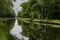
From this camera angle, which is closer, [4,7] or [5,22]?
[5,22]

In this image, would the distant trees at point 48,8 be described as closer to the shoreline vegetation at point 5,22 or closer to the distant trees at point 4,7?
the shoreline vegetation at point 5,22

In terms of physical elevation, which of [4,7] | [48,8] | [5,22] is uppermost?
[4,7]

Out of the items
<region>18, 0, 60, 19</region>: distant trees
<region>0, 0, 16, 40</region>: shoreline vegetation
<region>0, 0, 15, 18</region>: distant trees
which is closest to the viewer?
<region>0, 0, 16, 40</region>: shoreline vegetation

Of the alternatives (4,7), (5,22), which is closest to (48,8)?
(5,22)

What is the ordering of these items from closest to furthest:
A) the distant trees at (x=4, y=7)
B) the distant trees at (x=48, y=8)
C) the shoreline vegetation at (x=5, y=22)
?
1. the shoreline vegetation at (x=5, y=22)
2. the distant trees at (x=48, y=8)
3. the distant trees at (x=4, y=7)

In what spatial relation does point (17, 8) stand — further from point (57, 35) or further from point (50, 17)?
point (57, 35)

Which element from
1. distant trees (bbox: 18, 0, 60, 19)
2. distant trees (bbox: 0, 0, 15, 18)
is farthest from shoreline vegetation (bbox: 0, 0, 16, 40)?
distant trees (bbox: 18, 0, 60, 19)

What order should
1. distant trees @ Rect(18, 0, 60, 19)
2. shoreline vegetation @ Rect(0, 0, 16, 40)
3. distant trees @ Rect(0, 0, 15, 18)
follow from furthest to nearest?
1. distant trees @ Rect(0, 0, 15, 18)
2. distant trees @ Rect(18, 0, 60, 19)
3. shoreline vegetation @ Rect(0, 0, 16, 40)

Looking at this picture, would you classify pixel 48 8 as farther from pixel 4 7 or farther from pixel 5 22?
pixel 4 7

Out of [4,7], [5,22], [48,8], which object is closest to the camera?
[48,8]

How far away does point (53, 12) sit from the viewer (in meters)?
11.2

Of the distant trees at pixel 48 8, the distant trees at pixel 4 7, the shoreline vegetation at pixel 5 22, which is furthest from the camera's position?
the distant trees at pixel 4 7

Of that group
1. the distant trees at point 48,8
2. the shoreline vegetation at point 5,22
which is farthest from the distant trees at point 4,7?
the distant trees at point 48,8

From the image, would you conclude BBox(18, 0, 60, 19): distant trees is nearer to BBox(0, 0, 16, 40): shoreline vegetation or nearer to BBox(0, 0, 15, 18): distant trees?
BBox(0, 0, 16, 40): shoreline vegetation
